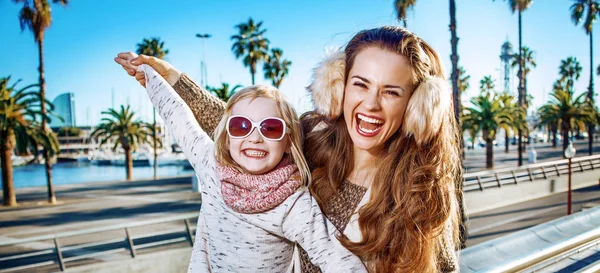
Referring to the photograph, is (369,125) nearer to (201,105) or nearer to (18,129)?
(201,105)

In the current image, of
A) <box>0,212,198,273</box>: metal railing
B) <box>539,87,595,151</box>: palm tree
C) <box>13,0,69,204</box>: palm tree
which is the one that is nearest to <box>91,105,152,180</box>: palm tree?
<box>13,0,69,204</box>: palm tree

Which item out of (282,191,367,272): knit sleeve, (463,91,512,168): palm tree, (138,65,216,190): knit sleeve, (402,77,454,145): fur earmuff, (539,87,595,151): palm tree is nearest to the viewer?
(282,191,367,272): knit sleeve

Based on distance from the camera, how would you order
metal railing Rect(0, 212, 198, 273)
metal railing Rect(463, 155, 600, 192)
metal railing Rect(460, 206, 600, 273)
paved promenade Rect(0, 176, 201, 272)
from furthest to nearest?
metal railing Rect(463, 155, 600, 192), paved promenade Rect(0, 176, 201, 272), metal railing Rect(0, 212, 198, 273), metal railing Rect(460, 206, 600, 273)

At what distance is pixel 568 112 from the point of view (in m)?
36.1

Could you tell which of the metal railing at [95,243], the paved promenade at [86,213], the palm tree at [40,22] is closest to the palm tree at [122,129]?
the paved promenade at [86,213]

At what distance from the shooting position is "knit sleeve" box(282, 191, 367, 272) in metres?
1.48

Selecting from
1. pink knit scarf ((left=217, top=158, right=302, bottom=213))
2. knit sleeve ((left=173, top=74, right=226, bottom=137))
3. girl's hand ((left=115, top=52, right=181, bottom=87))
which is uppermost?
girl's hand ((left=115, top=52, right=181, bottom=87))

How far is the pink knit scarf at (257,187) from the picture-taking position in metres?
1.56

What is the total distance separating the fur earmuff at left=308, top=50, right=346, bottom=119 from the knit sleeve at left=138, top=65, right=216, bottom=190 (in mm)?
486

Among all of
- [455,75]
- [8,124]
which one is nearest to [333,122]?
[455,75]

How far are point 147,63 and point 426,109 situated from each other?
53.7 inches

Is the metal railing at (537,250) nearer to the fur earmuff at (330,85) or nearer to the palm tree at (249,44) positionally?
the fur earmuff at (330,85)

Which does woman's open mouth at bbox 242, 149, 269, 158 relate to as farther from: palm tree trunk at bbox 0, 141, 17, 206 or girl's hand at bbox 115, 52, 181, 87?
palm tree trunk at bbox 0, 141, 17, 206

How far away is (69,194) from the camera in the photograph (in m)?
31.0
